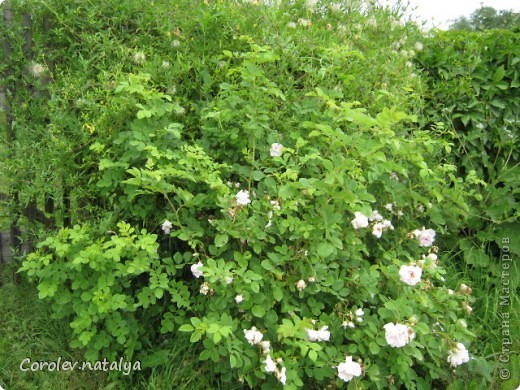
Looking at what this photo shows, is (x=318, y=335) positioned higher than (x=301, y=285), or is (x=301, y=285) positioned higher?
(x=301, y=285)

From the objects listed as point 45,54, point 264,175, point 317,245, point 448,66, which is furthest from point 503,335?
point 45,54

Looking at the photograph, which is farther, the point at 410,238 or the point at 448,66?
the point at 448,66

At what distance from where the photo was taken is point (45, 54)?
9.37 ft

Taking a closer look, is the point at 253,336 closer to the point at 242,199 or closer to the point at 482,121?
the point at 242,199

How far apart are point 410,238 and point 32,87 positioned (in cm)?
226

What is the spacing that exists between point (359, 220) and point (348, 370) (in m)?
0.61

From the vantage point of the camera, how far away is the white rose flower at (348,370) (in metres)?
1.95

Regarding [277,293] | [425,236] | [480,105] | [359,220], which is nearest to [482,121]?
[480,105]

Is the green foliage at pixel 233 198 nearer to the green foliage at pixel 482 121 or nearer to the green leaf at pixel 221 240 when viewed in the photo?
the green leaf at pixel 221 240

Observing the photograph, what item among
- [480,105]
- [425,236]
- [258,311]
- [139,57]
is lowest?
[258,311]

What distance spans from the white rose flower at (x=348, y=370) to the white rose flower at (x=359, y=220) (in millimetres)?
550

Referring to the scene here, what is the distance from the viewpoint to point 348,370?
6.37ft

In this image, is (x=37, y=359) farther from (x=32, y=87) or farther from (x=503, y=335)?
(x=503, y=335)

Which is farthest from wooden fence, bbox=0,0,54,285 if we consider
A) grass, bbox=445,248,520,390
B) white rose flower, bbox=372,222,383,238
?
grass, bbox=445,248,520,390
